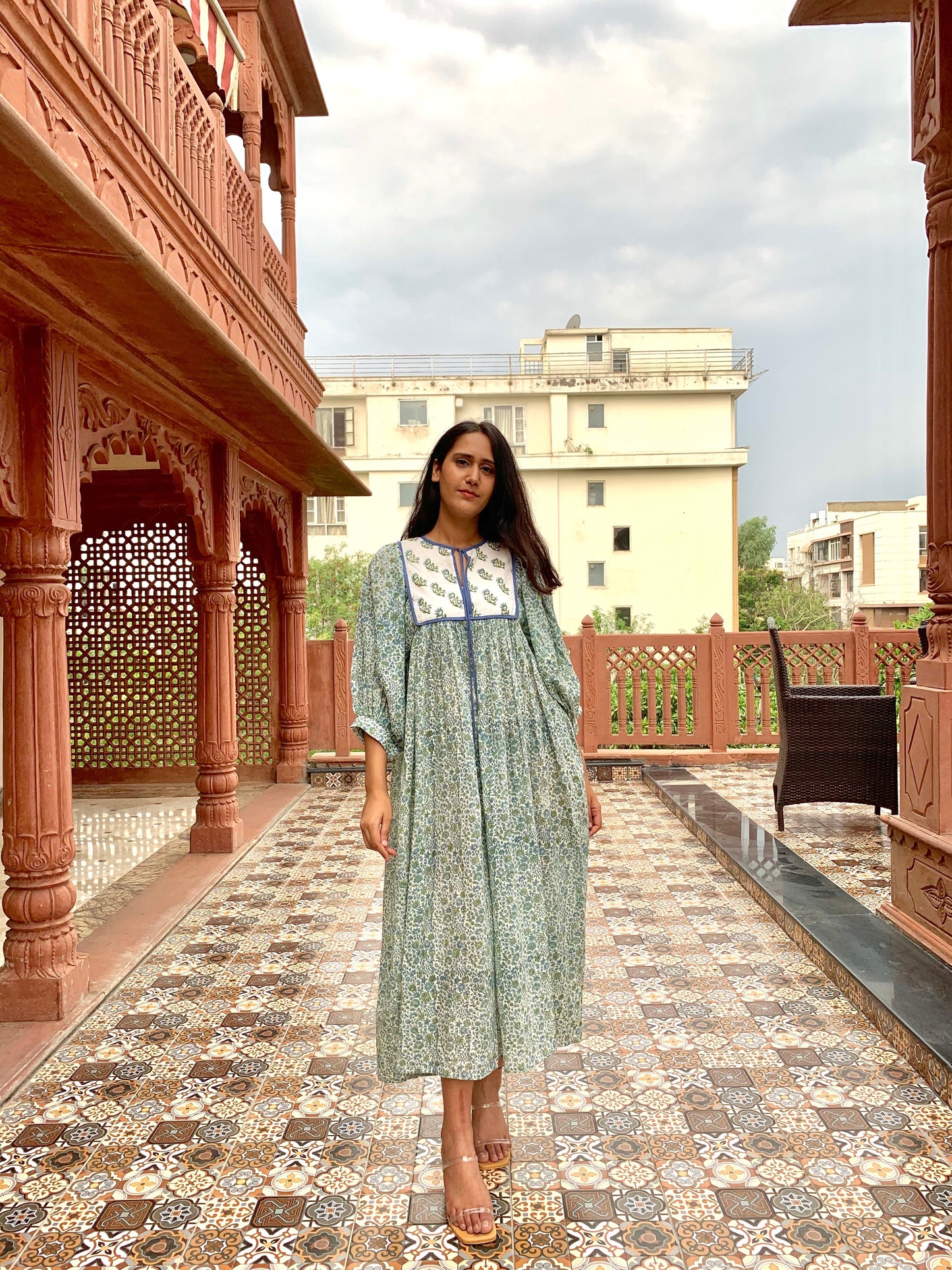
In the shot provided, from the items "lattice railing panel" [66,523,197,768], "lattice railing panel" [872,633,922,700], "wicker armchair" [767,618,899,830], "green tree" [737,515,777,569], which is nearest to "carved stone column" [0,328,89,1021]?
"wicker armchair" [767,618,899,830]

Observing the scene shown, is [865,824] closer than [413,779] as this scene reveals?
No

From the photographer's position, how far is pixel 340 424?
22.0 m

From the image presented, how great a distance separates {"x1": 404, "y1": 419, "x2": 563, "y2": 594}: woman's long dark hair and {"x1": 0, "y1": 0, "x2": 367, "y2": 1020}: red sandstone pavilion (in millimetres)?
891

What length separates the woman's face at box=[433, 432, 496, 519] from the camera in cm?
189

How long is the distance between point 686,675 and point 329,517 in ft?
57.3

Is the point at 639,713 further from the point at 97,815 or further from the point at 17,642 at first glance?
the point at 17,642

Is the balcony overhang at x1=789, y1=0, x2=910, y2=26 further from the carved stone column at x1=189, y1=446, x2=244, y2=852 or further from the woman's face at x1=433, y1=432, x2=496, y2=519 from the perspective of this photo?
the carved stone column at x1=189, y1=446, x2=244, y2=852

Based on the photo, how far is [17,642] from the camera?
2.90 m

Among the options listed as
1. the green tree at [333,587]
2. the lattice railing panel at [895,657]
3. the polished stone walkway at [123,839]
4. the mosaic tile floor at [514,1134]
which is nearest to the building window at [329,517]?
the green tree at [333,587]

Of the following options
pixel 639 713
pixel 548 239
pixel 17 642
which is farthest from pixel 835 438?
pixel 17 642

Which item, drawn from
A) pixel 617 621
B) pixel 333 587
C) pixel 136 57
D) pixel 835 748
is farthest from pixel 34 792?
pixel 617 621

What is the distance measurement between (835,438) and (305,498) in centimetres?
8335

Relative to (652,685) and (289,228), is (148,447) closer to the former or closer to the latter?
(289,228)

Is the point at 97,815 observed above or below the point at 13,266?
below
